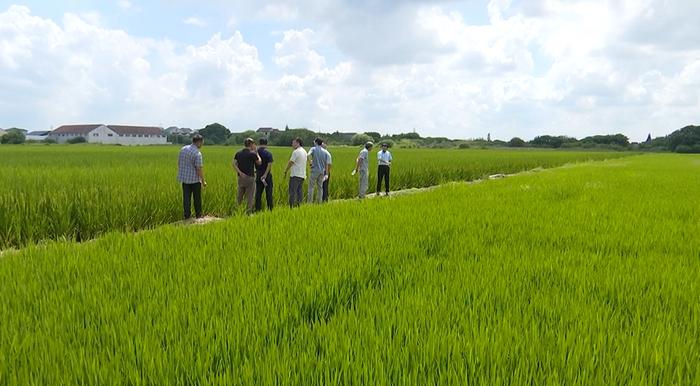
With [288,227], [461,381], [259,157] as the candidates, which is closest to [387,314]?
[461,381]

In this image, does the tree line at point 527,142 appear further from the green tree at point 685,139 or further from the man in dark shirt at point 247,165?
the man in dark shirt at point 247,165

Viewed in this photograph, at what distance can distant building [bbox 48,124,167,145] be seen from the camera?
105 m

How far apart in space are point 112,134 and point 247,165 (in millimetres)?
116896

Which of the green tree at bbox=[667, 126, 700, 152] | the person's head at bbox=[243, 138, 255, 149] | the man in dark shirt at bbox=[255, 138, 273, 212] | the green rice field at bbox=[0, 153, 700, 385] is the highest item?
the green tree at bbox=[667, 126, 700, 152]

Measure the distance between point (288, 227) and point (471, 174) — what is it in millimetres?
18835

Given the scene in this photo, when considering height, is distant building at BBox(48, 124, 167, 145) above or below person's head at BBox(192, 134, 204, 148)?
above

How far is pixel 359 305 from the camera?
8.94ft

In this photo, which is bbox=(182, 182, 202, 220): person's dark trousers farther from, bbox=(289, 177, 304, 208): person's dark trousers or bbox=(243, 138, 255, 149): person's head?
bbox=(289, 177, 304, 208): person's dark trousers

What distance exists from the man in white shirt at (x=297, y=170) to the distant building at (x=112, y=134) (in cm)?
10579

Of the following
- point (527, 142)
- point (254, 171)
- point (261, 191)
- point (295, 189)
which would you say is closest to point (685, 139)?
point (527, 142)

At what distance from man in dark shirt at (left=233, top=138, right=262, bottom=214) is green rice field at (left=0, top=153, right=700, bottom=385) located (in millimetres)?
2949

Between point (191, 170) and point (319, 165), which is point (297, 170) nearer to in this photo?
point (319, 165)

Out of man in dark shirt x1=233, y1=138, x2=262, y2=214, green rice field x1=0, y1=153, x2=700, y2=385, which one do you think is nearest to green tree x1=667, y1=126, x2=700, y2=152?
man in dark shirt x1=233, y1=138, x2=262, y2=214

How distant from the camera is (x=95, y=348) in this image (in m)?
2.11
